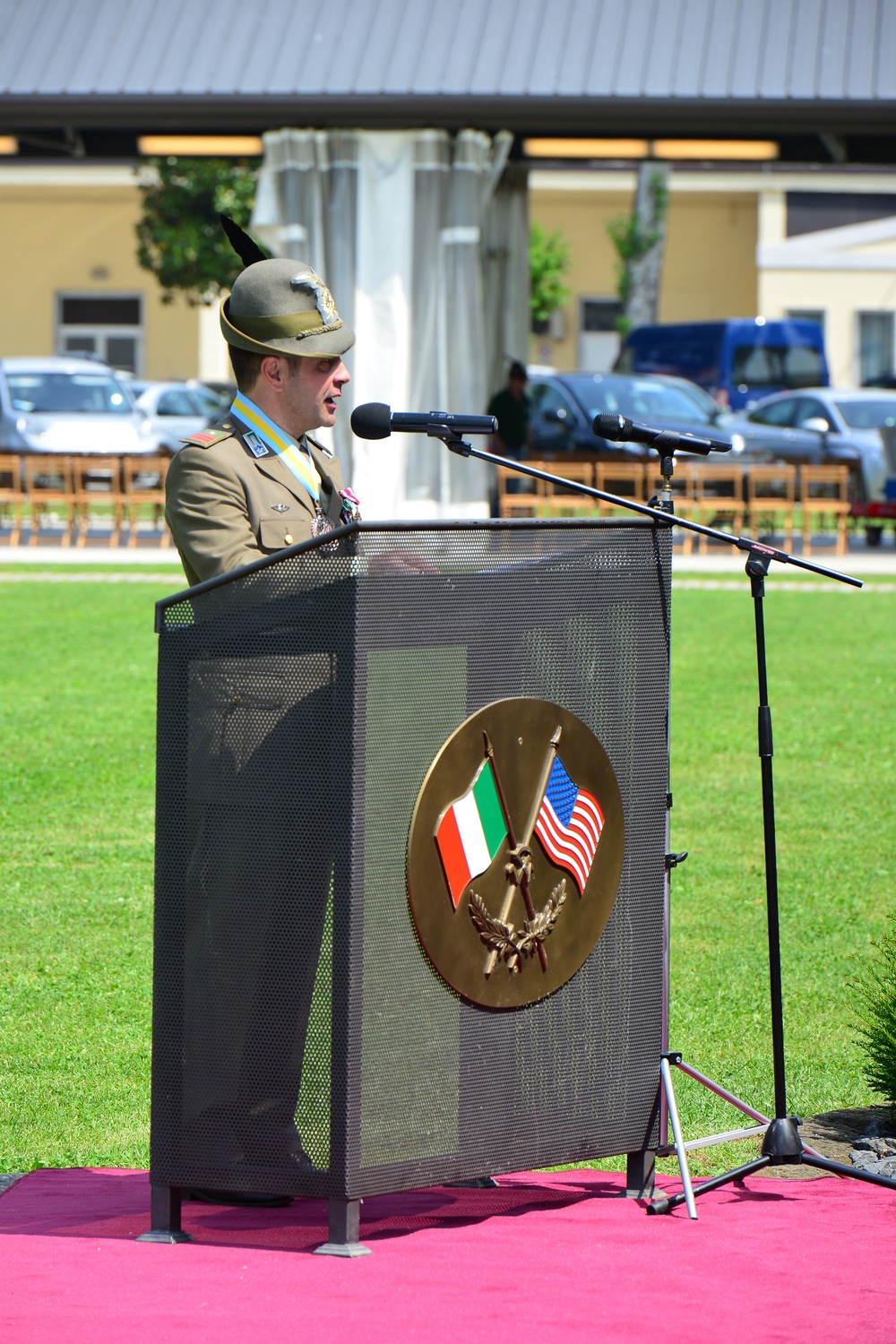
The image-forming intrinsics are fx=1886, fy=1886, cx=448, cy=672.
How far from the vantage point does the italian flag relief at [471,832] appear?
3471mm

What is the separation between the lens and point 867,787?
9016 mm

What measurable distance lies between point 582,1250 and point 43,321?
152 feet

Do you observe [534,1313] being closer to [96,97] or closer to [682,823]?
[682,823]

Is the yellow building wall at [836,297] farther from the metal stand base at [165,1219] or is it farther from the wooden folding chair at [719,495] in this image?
the metal stand base at [165,1219]

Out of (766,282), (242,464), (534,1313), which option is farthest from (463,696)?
(766,282)

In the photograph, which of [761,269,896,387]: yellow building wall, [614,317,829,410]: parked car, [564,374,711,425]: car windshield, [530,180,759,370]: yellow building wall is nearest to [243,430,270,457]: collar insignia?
[564,374,711,425]: car windshield

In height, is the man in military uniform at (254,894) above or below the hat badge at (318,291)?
below

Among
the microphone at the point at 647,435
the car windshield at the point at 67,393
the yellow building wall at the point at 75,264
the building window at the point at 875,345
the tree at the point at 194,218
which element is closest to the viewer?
the microphone at the point at 647,435

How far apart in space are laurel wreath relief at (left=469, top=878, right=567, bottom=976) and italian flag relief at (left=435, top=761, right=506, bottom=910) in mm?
52

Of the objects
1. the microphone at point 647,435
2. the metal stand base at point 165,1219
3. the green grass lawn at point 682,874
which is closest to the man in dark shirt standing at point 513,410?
the green grass lawn at point 682,874

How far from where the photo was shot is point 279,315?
3.97 meters

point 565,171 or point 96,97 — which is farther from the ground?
point 565,171

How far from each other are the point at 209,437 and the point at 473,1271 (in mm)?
1805

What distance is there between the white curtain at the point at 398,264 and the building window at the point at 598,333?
30.7m
